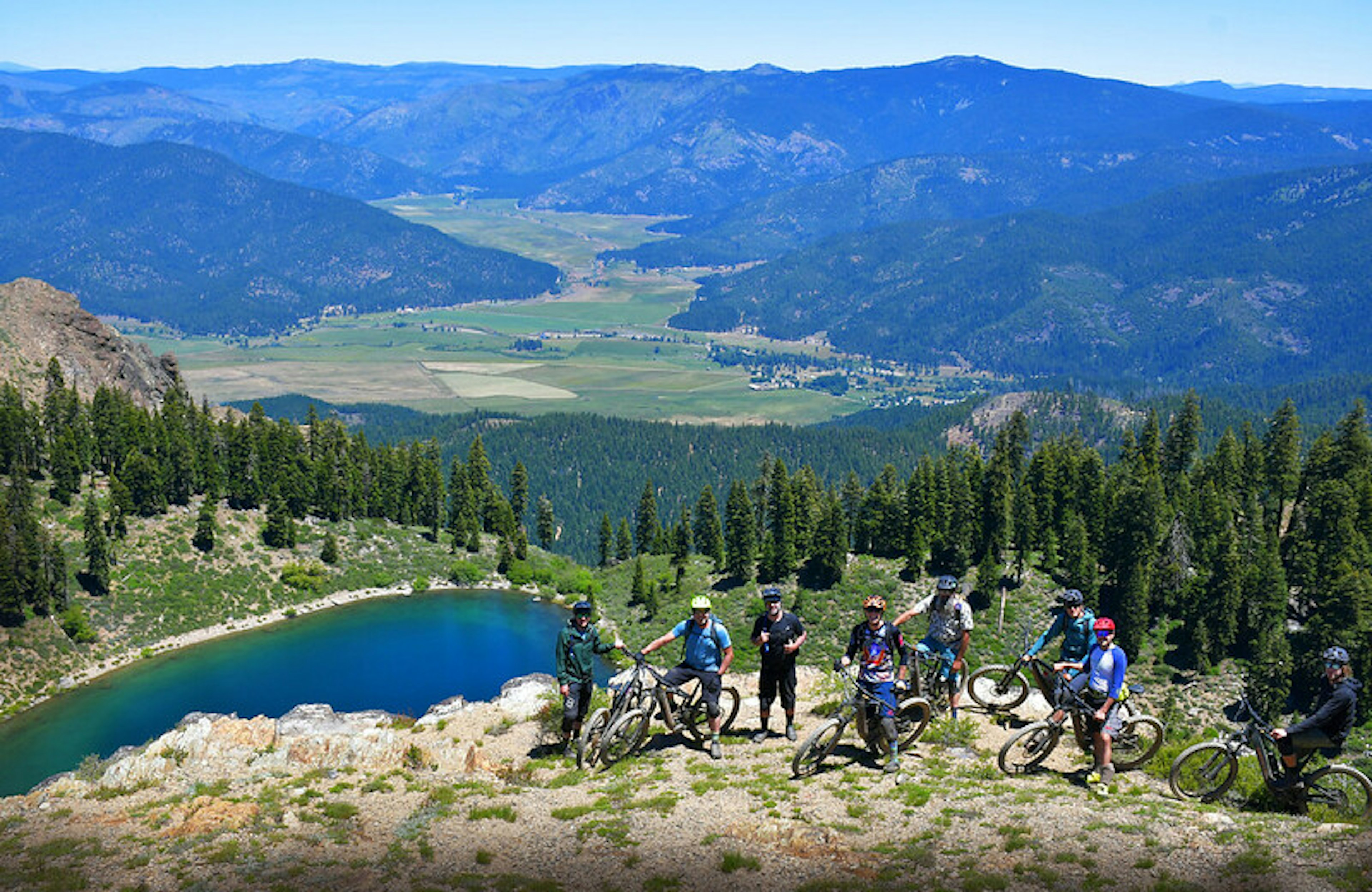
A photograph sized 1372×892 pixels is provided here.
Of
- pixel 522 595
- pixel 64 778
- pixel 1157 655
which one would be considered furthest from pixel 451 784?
pixel 522 595

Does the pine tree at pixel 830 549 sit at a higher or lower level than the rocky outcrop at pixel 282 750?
lower

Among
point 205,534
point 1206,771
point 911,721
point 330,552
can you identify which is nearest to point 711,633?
point 911,721

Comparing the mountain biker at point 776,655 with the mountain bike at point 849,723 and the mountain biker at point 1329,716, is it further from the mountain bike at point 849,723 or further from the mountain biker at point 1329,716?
the mountain biker at point 1329,716

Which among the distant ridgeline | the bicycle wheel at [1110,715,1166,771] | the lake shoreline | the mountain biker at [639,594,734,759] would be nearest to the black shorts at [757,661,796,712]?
the mountain biker at [639,594,734,759]

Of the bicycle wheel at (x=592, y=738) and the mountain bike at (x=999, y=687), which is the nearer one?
the bicycle wheel at (x=592, y=738)

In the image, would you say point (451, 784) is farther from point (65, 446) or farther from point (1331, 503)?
point (65, 446)

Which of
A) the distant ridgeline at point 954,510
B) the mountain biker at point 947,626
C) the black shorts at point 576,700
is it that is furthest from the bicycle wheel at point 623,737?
the distant ridgeline at point 954,510

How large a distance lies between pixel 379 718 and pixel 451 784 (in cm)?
2451

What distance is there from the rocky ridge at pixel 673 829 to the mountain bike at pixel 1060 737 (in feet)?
1.64

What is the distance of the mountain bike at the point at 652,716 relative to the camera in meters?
25.7

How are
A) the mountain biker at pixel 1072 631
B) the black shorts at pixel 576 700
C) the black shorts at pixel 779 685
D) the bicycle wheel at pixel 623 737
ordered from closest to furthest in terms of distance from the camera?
the mountain biker at pixel 1072 631 < the bicycle wheel at pixel 623 737 < the black shorts at pixel 576 700 < the black shorts at pixel 779 685

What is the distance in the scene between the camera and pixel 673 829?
21.8 metres

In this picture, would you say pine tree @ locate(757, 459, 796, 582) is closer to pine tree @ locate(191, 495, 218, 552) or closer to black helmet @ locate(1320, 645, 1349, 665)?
pine tree @ locate(191, 495, 218, 552)

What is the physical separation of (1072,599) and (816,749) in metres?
A: 7.37
